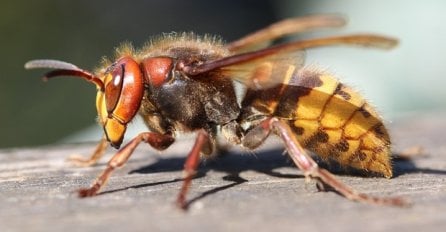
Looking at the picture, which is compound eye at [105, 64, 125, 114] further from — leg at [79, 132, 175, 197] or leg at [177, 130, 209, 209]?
leg at [177, 130, 209, 209]

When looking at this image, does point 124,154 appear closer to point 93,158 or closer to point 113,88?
point 113,88

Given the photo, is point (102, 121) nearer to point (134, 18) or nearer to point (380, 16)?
point (380, 16)

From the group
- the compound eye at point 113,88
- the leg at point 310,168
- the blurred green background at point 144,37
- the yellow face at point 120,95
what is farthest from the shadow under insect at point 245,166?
the blurred green background at point 144,37

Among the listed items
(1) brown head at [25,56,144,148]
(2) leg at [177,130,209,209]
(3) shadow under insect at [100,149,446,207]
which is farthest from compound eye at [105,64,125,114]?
(2) leg at [177,130,209,209]

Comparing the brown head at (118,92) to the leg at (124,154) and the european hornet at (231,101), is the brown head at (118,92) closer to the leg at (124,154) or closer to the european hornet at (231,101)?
the european hornet at (231,101)

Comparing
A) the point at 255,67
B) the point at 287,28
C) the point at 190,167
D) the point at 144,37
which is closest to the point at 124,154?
the point at 190,167

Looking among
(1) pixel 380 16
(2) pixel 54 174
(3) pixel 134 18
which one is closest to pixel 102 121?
(2) pixel 54 174
